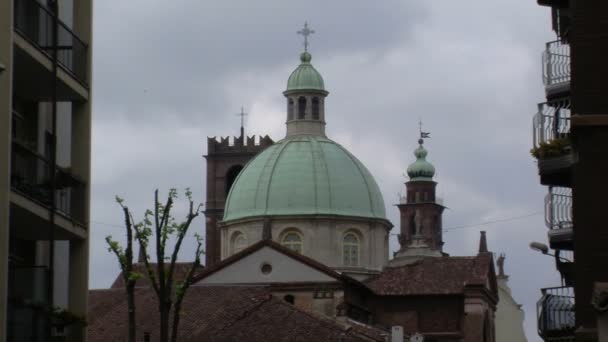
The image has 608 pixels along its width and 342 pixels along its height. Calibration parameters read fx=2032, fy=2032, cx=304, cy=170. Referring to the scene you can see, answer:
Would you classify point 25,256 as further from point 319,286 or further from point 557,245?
point 319,286

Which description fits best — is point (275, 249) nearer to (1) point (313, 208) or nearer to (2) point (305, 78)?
(1) point (313, 208)

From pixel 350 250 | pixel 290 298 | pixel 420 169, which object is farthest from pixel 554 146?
pixel 420 169

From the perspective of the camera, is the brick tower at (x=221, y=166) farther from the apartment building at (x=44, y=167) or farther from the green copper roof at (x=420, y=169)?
the apartment building at (x=44, y=167)

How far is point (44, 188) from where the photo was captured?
A: 3191 cm

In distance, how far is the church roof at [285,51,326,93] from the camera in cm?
11419

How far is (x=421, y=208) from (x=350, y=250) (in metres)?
64.2

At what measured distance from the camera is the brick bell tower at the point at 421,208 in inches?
6575

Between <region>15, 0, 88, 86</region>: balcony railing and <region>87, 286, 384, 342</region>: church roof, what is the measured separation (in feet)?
132

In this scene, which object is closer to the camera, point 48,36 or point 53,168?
point 53,168

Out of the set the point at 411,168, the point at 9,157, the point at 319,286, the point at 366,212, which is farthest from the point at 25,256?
the point at 411,168

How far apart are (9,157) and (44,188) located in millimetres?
1780

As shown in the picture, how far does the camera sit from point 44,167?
32.5m

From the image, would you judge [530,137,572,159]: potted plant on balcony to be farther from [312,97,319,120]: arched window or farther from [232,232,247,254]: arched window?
[312,97,319,120]: arched window

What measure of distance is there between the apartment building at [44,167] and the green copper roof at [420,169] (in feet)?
432
